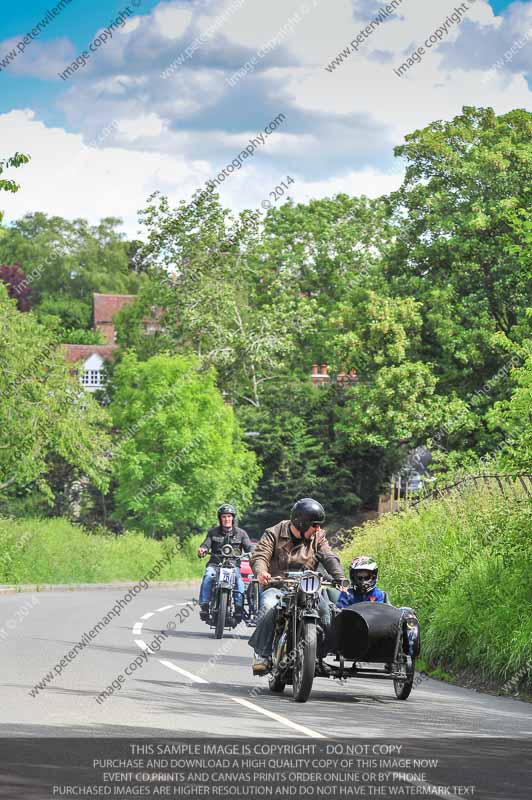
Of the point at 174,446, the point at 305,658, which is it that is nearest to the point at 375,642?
the point at 305,658

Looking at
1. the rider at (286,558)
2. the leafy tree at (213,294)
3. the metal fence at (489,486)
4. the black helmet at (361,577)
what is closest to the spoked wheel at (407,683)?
the rider at (286,558)

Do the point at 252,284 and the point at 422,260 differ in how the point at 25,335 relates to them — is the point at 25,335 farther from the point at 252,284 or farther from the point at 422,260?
the point at 252,284

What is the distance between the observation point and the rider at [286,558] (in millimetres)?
13531

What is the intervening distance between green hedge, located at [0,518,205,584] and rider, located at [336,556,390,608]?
27.7m

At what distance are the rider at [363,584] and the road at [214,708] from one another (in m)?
0.95

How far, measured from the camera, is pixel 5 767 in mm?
8602

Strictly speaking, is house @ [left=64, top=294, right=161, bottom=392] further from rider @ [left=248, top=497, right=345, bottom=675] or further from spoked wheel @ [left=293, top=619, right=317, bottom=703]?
spoked wheel @ [left=293, top=619, right=317, bottom=703]

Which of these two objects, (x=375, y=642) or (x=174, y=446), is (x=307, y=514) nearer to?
(x=375, y=642)

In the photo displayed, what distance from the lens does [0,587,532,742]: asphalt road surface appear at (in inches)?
429

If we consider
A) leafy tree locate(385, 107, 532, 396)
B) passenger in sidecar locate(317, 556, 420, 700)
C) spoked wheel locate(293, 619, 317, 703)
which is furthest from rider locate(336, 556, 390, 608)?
leafy tree locate(385, 107, 532, 396)

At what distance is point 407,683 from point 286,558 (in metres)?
1.68

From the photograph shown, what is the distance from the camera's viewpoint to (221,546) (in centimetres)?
2255

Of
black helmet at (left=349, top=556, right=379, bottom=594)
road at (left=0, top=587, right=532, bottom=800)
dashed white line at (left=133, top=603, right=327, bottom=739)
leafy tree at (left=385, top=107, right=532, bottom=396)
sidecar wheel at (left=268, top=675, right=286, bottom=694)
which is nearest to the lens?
road at (left=0, top=587, right=532, bottom=800)

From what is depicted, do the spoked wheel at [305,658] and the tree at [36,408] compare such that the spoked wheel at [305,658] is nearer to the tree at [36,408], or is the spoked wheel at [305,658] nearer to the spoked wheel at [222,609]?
the spoked wheel at [222,609]
